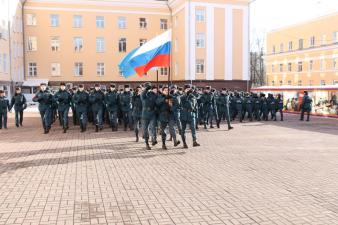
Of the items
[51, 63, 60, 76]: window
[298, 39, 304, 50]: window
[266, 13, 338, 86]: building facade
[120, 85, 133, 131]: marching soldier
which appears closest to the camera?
[120, 85, 133, 131]: marching soldier

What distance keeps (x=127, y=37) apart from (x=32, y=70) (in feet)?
39.4

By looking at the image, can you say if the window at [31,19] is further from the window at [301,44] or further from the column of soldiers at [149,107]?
the window at [301,44]

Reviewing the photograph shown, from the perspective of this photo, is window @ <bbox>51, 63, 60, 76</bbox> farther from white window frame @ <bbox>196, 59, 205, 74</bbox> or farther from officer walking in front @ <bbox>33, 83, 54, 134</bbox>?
officer walking in front @ <bbox>33, 83, 54, 134</bbox>

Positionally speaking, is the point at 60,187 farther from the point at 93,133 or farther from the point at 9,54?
the point at 9,54

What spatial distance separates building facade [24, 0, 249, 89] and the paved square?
33.4m

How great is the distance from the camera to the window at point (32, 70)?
48.4 m

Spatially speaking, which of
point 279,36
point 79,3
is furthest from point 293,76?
point 79,3

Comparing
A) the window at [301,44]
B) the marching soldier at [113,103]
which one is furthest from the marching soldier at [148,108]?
the window at [301,44]

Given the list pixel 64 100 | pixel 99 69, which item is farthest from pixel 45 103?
pixel 99 69

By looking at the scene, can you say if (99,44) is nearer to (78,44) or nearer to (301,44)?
(78,44)

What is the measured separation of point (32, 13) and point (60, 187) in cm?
4417

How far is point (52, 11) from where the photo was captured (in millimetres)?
48031

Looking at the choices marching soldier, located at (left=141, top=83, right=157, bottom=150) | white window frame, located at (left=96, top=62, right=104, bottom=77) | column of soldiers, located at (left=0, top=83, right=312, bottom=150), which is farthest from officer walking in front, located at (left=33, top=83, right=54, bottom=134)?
white window frame, located at (left=96, top=62, right=104, bottom=77)

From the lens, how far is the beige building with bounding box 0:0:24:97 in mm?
37719
